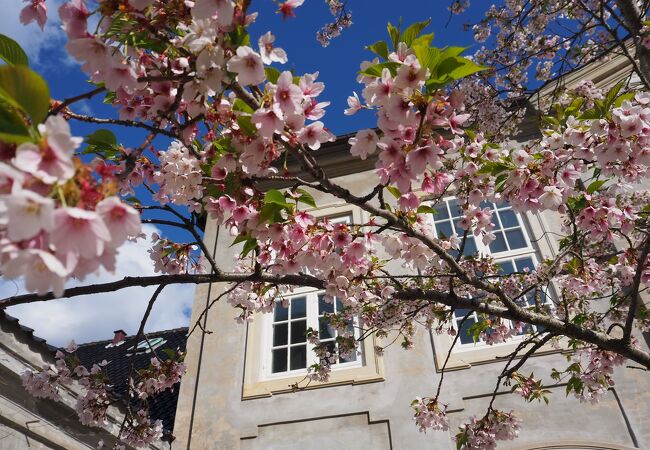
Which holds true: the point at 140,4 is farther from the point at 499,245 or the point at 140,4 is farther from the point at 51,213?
the point at 499,245

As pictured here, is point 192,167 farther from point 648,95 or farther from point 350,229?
point 648,95

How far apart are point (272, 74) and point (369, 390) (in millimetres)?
5254

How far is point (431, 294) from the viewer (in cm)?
312

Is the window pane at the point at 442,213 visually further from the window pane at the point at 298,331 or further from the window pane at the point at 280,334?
the window pane at the point at 280,334

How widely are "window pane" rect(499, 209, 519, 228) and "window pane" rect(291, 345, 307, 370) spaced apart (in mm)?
3753

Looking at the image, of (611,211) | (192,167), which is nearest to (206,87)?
(192,167)

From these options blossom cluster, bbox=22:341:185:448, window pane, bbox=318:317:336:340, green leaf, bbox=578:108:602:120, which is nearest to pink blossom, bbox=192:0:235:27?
green leaf, bbox=578:108:602:120

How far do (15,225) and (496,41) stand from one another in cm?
638

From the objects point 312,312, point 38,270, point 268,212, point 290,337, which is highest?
point 312,312

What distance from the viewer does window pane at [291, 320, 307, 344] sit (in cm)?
708

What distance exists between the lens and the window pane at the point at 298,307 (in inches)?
290

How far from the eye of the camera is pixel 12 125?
1.01m

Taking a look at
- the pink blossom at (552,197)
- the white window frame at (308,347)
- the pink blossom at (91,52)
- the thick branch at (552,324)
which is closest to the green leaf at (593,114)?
the pink blossom at (552,197)

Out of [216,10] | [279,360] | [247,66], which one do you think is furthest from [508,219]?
[216,10]
